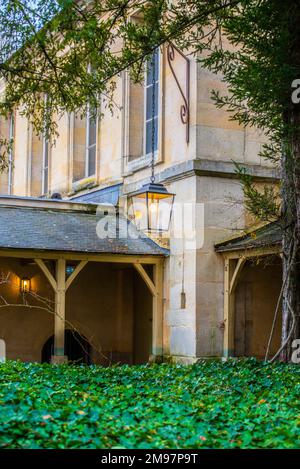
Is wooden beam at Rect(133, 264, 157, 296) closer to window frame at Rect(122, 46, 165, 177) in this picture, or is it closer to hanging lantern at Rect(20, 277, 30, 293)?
window frame at Rect(122, 46, 165, 177)

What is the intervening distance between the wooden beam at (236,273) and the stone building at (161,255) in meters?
0.02

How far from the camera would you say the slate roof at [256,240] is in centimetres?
989

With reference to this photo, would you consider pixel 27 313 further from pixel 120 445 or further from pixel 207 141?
pixel 120 445

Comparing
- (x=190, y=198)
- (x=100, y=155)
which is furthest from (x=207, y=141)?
(x=100, y=155)

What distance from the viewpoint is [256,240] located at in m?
10.4

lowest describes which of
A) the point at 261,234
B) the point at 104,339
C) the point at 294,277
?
the point at 104,339

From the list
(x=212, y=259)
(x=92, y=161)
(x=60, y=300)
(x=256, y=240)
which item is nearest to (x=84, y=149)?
(x=92, y=161)

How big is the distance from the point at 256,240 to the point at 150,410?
590 cm

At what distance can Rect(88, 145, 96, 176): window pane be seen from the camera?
15.8 metres

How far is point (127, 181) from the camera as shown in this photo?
13602 mm

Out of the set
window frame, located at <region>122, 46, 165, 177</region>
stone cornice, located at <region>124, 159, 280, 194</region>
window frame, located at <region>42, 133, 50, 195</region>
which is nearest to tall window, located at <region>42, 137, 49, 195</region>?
window frame, located at <region>42, 133, 50, 195</region>

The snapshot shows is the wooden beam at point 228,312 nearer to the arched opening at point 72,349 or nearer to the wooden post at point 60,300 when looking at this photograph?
the wooden post at point 60,300

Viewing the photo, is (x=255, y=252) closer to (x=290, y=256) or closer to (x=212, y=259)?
(x=212, y=259)

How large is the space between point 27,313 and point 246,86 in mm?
7505
